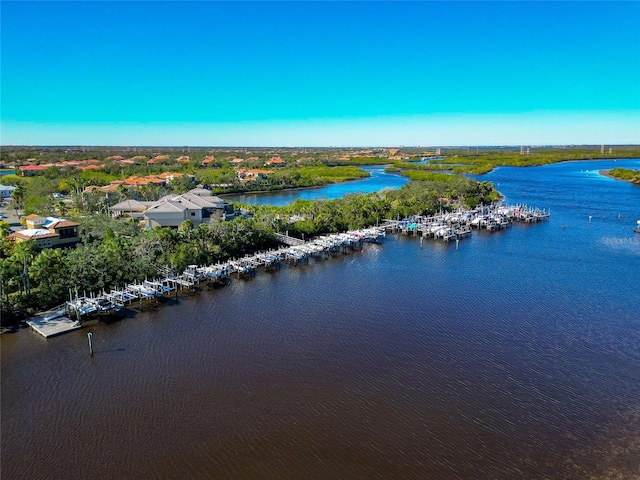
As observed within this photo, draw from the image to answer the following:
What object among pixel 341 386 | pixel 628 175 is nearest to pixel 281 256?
pixel 341 386

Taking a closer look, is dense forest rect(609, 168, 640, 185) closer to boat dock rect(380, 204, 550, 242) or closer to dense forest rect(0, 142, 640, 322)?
dense forest rect(0, 142, 640, 322)

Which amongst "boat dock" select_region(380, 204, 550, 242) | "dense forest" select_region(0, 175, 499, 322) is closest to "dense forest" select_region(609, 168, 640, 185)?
"boat dock" select_region(380, 204, 550, 242)

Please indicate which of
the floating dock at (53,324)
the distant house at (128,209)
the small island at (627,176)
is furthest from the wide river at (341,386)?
the small island at (627,176)

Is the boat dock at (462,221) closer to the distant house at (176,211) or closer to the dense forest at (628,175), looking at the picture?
the distant house at (176,211)

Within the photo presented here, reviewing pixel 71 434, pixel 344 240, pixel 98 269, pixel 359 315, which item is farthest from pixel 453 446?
pixel 344 240

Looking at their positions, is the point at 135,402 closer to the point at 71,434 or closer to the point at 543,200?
the point at 71,434
